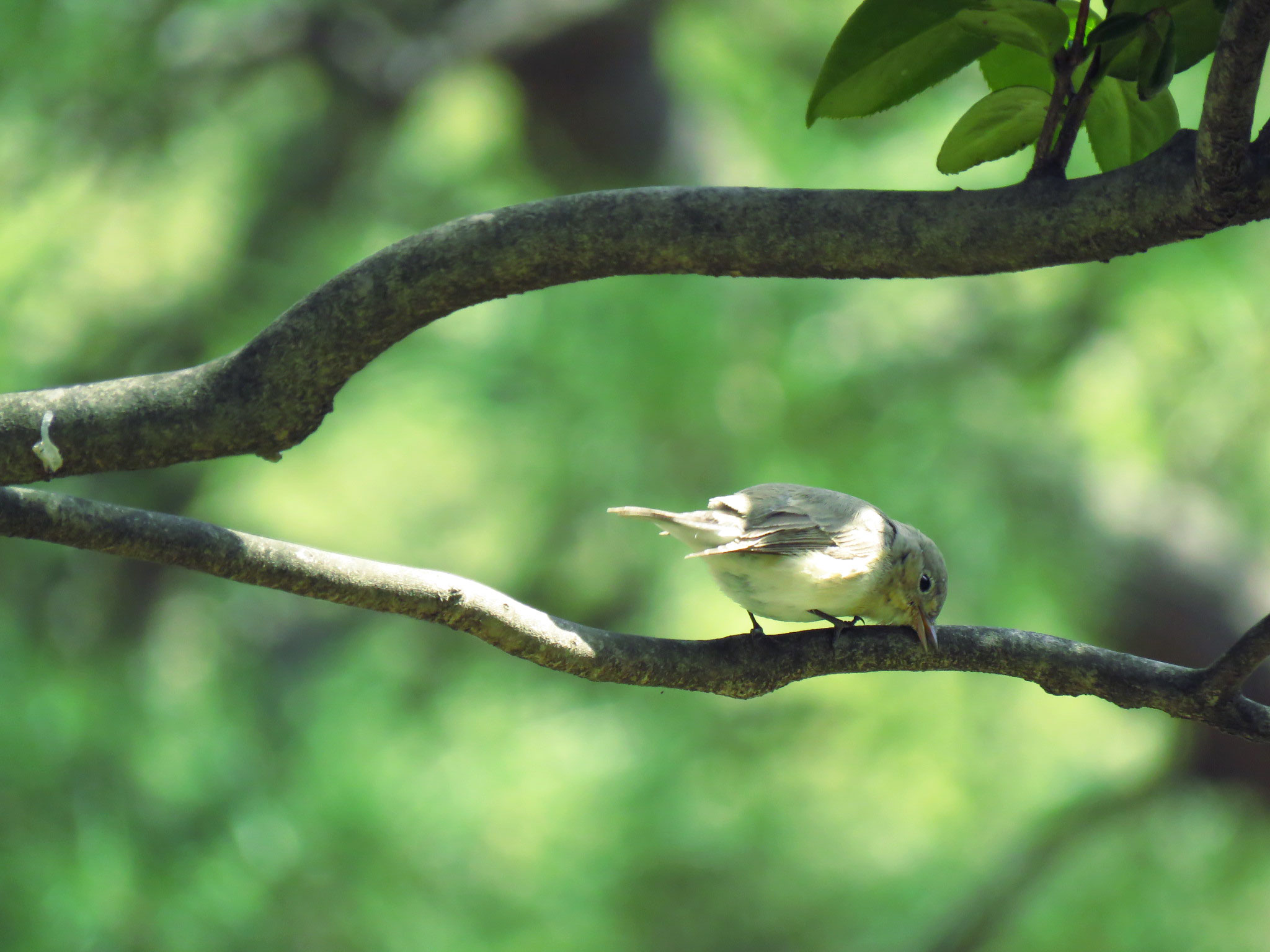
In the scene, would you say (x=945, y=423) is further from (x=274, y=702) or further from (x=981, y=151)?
(x=274, y=702)

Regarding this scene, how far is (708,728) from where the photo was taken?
2.01 meters

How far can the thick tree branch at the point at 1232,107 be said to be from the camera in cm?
50

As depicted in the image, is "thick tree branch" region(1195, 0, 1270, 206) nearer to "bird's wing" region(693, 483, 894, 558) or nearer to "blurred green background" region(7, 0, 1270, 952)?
"bird's wing" region(693, 483, 894, 558)

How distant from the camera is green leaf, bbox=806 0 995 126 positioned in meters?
0.65

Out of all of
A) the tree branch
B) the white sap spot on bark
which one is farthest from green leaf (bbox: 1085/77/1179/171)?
the white sap spot on bark

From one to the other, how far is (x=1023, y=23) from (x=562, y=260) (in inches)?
12.4

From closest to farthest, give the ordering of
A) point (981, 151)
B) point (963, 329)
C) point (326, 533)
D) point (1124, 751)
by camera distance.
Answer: point (981, 151) < point (1124, 751) < point (963, 329) < point (326, 533)

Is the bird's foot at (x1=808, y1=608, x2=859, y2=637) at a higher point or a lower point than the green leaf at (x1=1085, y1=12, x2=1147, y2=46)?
lower

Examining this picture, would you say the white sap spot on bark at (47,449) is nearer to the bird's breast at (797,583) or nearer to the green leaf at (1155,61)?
the bird's breast at (797,583)

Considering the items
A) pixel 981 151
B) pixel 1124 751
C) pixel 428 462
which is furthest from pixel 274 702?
pixel 981 151

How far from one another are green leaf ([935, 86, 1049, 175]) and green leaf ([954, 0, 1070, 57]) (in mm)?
50

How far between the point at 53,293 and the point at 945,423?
1929 millimetres

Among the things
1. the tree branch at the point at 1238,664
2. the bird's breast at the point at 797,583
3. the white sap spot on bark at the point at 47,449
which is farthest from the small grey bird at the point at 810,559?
the white sap spot on bark at the point at 47,449

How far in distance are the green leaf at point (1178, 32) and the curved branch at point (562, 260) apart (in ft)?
0.28
